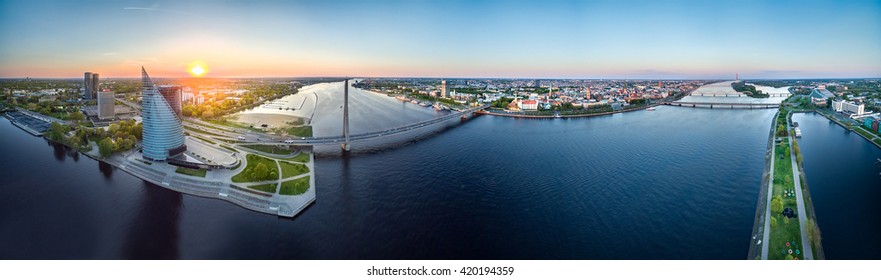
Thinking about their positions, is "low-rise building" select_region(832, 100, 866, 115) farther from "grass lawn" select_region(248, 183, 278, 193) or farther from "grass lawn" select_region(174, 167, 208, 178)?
"grass lawn" select_region(174, 167, 208, 178)

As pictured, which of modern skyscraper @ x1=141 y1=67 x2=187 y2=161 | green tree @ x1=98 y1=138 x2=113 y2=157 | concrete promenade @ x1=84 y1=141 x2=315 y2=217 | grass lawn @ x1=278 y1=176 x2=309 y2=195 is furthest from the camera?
green tree @ x1=98 y1=138 x2=113 y2=157

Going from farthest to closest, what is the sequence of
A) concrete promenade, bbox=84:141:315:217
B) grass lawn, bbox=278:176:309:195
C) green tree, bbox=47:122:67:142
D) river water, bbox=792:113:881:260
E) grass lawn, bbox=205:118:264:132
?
1. grass lawn, bbox=205:118:264:132
2. green tree, bbox=47:122:67:142
3. grass lawn, bbox=278:176:309:195
4. concrete promenade, bbox=84:141:315:217
5. river water, bbox=792:113:881:260

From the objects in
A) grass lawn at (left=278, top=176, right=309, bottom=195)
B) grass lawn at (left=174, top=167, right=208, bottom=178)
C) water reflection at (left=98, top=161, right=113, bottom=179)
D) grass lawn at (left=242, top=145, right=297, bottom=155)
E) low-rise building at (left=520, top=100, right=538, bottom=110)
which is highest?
low-rise building at (left=520, top=100, right=538, bottom=110)

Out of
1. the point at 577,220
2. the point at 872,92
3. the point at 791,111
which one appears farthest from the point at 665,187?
the point at 791,111

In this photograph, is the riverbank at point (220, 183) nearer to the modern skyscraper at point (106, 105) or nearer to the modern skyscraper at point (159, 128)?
the modern skyscraper at point (159, 128)

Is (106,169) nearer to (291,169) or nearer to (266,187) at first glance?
(291,169)

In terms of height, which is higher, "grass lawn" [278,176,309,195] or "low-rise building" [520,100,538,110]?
"low-rise building" [520,100,538,110]

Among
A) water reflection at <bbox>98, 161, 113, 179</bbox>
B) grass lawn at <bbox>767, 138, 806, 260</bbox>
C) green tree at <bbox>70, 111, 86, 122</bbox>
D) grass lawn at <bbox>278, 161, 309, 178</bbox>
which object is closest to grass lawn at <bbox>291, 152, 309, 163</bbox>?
grass lawn at <bbox>278, 161, 309, 178</bbox>

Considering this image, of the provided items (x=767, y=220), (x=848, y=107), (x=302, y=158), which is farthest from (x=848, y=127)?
(x=302, y=158)

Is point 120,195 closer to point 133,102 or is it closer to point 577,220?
point 133,102
